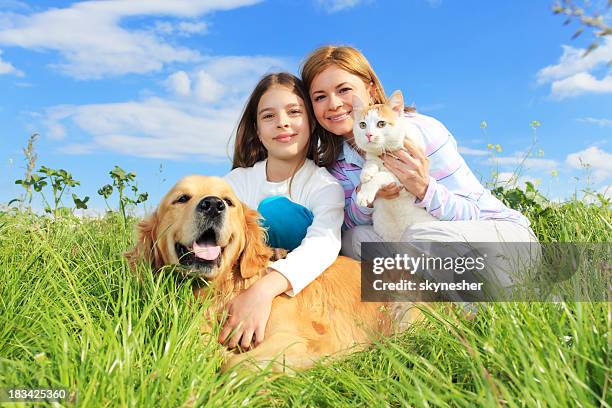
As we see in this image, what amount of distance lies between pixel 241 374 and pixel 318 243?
1.49 m

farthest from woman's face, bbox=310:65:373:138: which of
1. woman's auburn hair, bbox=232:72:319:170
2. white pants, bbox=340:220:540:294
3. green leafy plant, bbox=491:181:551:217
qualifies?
green leafy plant, bbox=491:181:551:217

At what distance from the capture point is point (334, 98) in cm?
440

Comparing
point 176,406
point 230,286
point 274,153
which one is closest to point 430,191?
point 274,153

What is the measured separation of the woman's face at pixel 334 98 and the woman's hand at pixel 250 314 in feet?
5.31

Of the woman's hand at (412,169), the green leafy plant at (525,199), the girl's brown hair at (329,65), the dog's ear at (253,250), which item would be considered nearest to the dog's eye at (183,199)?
the dog's ear at (253,250)

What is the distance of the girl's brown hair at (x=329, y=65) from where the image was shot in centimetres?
458

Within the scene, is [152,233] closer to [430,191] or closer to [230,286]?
[230,286]

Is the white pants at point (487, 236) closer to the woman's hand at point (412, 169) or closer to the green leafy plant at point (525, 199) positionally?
the woman's hand at point (412, 169)

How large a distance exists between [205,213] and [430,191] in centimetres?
164

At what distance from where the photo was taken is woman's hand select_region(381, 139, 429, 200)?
3.91 m

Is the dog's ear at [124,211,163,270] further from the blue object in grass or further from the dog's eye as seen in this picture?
the blue object in grass

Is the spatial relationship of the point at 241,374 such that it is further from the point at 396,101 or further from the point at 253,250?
the point at 396,101
